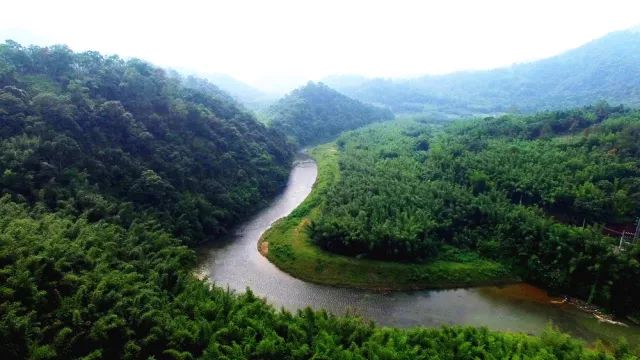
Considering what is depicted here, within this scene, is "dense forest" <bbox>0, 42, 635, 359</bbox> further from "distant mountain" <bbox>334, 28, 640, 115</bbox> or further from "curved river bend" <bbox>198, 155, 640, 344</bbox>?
"distant mountain" <bbox>334, 28, 640, 115</bbox>

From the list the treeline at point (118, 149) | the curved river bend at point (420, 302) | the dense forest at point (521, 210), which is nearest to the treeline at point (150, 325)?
the curved river bend at point (420, 302)

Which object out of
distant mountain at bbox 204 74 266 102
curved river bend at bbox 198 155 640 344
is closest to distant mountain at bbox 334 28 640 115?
distant mountain at bbox 204 74 266 102

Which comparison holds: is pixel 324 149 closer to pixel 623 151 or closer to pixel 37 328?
pixel 623 151

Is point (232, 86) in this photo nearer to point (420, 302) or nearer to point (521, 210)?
point (521, 210)

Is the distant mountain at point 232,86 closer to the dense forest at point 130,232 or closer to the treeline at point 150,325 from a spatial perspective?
the dense forest at point 130,232

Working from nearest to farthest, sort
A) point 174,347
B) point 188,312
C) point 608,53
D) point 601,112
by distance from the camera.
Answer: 1. point 174,347
2. point 188,312
3. point 601,112
4. point 608,53

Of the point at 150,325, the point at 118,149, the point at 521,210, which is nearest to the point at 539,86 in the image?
the point at 521,210

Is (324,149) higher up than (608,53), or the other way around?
(608,53)

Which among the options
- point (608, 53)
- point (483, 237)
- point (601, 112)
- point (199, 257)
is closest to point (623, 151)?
point (483, 237)
